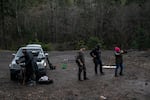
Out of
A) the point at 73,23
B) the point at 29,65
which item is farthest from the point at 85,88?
the point at 73,23

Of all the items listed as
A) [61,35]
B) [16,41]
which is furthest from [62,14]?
[16,41]

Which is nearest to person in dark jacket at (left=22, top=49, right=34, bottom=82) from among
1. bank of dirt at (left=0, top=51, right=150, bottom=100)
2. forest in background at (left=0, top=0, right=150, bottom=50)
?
bank of dirt at (left=0, top=51, right=150, bottom=100)

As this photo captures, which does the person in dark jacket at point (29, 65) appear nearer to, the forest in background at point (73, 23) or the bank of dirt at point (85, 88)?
the bank of dirt at point (85, 88)

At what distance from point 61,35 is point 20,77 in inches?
1052

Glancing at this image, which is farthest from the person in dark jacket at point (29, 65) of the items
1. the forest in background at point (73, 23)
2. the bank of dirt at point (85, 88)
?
the forest in background at point (73, 23)

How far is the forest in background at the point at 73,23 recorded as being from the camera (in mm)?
41375

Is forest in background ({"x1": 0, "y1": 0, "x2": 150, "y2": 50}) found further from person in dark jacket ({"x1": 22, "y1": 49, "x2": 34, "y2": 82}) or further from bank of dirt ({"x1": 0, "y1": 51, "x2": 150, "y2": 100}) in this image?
person in dark jacket ({"x1": 22, "y1": 49, "x2": 34, "y2": 82})

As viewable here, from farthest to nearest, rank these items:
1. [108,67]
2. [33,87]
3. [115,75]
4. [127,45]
→ [127,45]
[108,67]
[115,75]
[33,87]

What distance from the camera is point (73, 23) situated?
44000 mm

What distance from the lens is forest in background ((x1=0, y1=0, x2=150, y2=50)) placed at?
41.4 m

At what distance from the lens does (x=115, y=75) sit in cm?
1870

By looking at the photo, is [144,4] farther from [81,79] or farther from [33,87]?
[33,87]

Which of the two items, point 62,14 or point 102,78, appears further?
point 62,14

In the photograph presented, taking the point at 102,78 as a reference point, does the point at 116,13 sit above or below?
above
